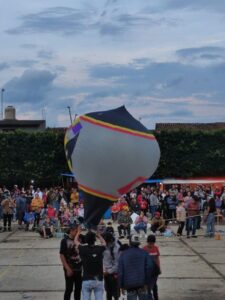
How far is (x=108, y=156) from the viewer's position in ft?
36.8

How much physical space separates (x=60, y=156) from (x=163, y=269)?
30.2m

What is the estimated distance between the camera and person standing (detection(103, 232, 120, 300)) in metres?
11.4

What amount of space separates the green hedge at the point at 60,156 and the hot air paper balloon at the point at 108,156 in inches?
1360

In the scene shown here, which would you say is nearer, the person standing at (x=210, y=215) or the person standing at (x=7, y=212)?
the person standing at (x=210, y=215)

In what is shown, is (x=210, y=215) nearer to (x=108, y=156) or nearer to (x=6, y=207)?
(x=6, y=207)

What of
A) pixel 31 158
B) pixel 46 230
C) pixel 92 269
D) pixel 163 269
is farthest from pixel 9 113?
pixel 92 269

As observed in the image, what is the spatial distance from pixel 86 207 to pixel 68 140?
1403 mm

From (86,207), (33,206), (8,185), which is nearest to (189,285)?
(86,207)

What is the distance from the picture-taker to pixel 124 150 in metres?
11.2

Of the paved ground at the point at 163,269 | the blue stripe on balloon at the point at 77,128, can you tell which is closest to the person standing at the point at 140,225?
the paved ground at the point at 163,269

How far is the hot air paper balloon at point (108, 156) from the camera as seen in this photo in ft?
36.9

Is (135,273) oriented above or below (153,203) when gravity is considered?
above

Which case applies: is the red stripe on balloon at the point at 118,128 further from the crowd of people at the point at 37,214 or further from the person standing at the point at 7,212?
the person standing at the point at 7,212

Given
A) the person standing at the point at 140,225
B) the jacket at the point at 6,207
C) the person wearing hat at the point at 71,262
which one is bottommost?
the person standing at the point at 140,225
